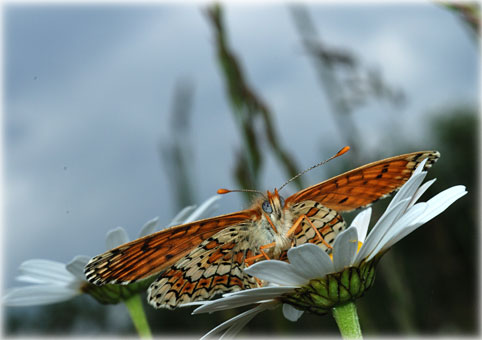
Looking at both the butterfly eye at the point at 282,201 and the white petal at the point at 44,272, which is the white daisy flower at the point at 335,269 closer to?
the butterfly eye at the point at 282,201

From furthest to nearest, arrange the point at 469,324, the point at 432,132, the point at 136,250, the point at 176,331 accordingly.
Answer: the point at 432,132 < the point at 469,324 < the point at 176,331 < the point at 136,250

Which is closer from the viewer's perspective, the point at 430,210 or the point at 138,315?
the point at 430,210

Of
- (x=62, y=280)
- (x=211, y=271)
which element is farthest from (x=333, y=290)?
(x=62, y=280)

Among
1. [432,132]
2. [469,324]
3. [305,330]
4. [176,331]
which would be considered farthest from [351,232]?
[432,132]

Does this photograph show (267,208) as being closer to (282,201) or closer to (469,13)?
(282,201)

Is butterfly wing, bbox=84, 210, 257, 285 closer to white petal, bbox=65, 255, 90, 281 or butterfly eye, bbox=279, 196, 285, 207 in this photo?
butterfly eye, bbox=279, 196, 285, 207

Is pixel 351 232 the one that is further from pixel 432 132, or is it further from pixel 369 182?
pixel 432 132

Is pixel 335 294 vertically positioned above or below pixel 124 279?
below
